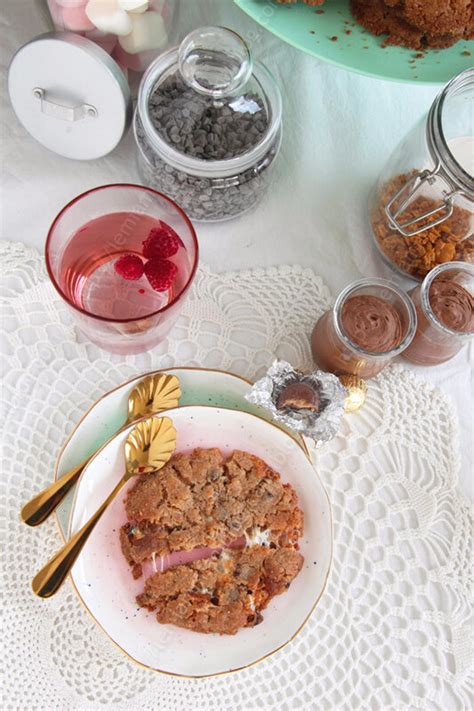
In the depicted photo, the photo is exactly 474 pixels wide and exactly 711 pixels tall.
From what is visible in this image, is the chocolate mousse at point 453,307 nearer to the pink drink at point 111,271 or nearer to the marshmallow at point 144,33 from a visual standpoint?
the pink drink at point 111,271

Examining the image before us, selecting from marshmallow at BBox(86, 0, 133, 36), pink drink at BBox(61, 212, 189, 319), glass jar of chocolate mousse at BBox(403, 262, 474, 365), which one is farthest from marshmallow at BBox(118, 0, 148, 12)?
glass jar of chocolate mousse at BBox(403, 262, 474, 365)

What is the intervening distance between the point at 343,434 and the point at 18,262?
1.50ft

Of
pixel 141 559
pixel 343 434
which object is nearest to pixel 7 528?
pixel 141 559

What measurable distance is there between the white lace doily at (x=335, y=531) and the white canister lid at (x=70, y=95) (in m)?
0.15

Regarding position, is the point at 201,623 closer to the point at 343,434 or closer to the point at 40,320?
the point at 343,434

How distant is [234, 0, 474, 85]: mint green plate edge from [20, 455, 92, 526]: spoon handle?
0.53 meters

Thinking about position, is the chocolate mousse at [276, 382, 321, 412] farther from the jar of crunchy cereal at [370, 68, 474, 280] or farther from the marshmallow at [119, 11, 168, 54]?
the marshmallow at [119, 11, 168, 54]

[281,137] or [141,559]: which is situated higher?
[281,137]

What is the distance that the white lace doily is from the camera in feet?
2.58

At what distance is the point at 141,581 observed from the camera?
78cm

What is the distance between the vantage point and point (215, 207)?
0.85 meters

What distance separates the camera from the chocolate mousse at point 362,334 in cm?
79

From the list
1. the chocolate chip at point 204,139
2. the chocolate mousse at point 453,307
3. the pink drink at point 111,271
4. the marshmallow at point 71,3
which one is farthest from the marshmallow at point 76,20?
the chocolate mousse at point 453,307

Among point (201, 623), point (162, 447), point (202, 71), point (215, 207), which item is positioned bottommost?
point (201, 623)
